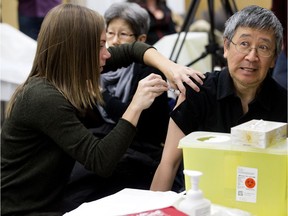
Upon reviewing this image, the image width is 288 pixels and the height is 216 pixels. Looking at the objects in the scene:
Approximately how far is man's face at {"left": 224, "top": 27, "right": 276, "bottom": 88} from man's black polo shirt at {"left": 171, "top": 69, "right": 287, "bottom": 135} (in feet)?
0.14

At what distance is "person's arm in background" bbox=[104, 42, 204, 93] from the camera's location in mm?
1310

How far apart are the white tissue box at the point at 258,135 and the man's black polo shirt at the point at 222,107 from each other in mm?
311

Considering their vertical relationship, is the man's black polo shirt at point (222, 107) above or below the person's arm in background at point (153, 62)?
below

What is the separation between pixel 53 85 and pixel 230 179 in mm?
618

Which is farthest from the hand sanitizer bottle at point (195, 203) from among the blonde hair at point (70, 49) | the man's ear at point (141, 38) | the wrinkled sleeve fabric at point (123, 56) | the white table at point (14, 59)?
the white table at point (14, 59)

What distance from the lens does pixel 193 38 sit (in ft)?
7.24

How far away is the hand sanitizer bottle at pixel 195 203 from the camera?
0.83 metres

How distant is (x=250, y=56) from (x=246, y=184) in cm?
39

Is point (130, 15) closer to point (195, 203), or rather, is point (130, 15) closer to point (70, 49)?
point (70, 49)

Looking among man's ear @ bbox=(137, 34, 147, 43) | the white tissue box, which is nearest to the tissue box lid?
the white tissue box

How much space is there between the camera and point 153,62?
1.50 meters

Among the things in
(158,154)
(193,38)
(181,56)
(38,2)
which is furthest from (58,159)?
(38,2)

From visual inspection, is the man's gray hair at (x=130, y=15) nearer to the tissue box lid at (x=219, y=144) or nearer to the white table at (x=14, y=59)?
the white table at (x=14, y=59)

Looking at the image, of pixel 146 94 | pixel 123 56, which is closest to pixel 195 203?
pixel 146 94
